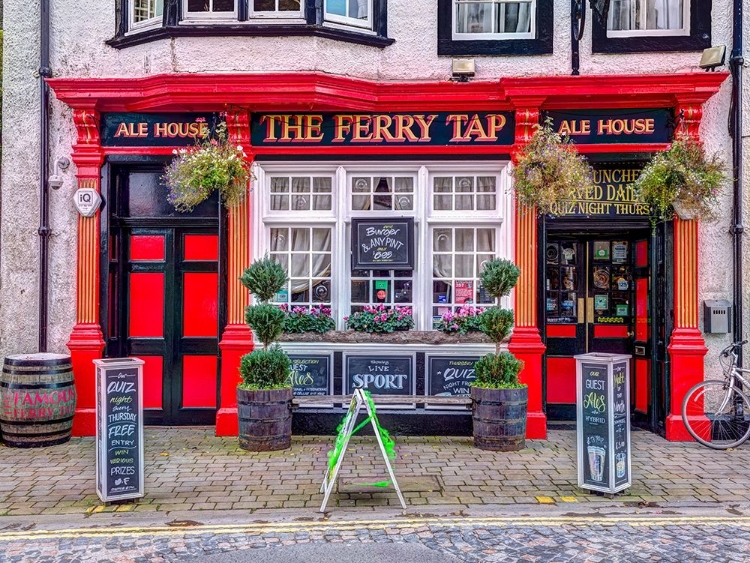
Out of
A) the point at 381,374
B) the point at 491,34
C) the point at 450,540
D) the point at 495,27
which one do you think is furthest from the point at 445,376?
the point at 495,27

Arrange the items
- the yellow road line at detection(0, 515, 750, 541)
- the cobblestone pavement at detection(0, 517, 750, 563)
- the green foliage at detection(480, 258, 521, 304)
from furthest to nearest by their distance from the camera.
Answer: the green foliage at detection(480, 258, 521, 304) < the yellow road line at detection(0, 515, 750, 541) < the cobblestone pavement at detection(0, 517, 750, 563)

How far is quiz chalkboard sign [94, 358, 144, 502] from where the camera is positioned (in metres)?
5.56

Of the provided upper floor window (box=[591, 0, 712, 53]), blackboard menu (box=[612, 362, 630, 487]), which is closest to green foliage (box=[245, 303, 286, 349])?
blackboard menu (box=[612, 362, 630, 487])

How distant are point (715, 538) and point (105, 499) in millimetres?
4795

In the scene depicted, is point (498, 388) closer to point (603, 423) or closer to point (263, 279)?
point (603, 423)

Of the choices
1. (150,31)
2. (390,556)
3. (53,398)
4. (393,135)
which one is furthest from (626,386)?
(150,31)

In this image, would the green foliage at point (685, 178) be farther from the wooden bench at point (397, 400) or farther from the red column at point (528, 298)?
the wooden bench at point (397, 400)

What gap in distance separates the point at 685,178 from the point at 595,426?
345 cm

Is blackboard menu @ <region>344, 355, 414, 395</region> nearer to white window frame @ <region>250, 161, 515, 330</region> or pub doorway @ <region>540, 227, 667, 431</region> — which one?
white window frame @ <region>250, 161, 515, 330</region>

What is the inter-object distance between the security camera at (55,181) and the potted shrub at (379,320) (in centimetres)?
396

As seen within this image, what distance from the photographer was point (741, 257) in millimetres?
8164

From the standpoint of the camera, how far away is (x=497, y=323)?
7504 millimetres

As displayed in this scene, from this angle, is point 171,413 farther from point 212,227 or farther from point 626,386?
point 626,386

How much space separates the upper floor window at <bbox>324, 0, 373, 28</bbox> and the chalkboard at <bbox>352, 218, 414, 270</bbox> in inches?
98.9
